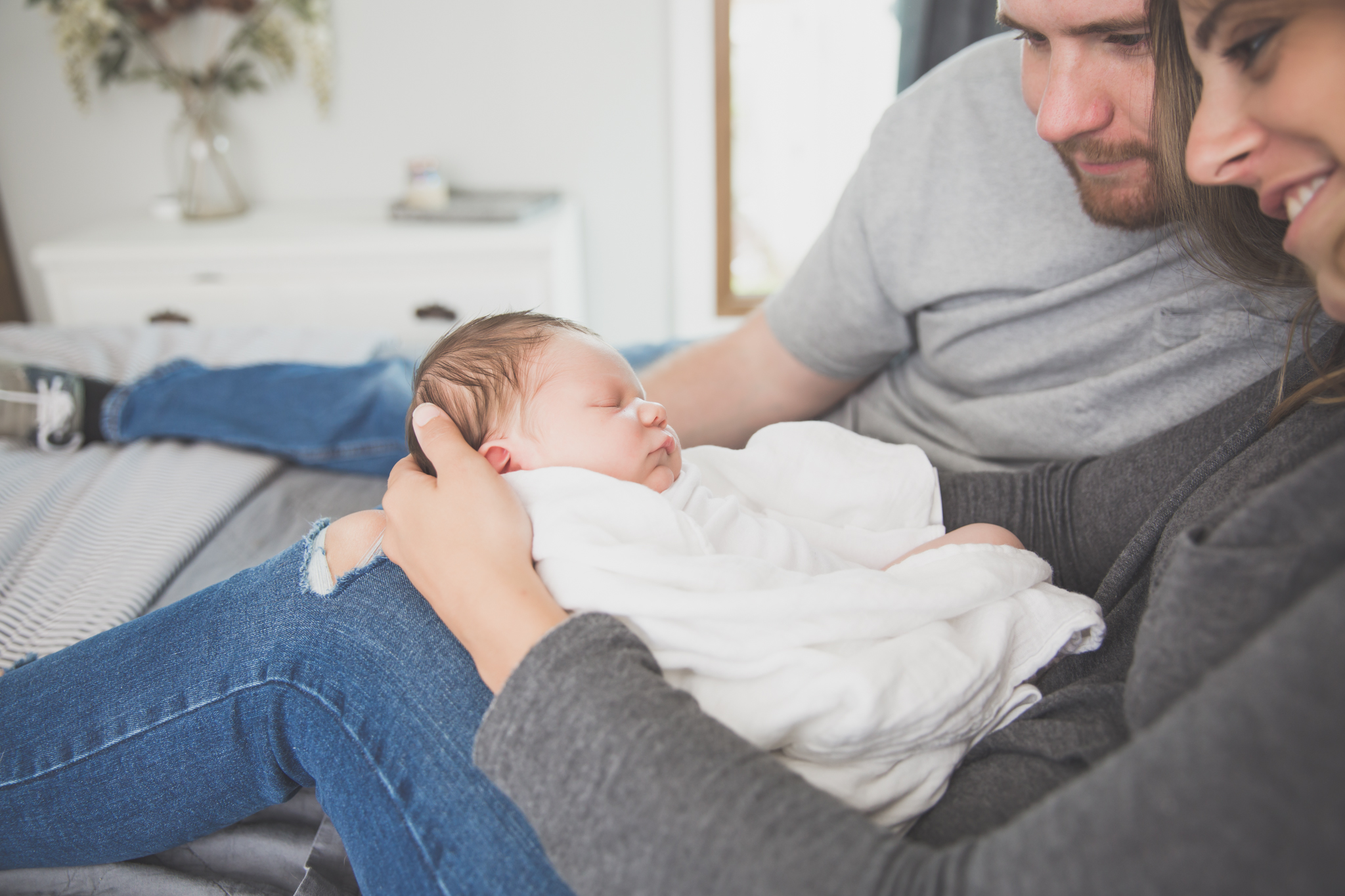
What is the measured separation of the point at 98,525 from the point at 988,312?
127cm

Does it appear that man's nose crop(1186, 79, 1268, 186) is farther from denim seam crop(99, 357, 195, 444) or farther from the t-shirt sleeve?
denim seam crop(99, 357, 195, 444)

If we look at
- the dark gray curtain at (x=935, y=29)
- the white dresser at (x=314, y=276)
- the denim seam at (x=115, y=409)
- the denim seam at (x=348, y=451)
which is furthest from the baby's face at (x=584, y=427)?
the dark gray curtain at (x=935, y=29)

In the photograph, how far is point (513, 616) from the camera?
0.62 metres

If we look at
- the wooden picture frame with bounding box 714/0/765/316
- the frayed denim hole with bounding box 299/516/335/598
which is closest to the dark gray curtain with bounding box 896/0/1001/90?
the wooden picture frame with bounding box 714/0/765/316

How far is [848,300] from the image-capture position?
1.14 meters

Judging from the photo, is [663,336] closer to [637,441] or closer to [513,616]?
[637,441]

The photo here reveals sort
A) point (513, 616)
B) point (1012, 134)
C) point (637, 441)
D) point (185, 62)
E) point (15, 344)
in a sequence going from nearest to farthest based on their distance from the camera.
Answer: point (513, 616) → point (637, 441) → point (1012, 134) → point (15, 344) → point (185, 62)

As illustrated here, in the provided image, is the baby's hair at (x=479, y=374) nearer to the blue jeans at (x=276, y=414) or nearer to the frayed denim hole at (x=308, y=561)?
the frayed denim hole at (x=308, y=561)

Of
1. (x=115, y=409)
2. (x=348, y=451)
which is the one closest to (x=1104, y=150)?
(x=348, y=451)

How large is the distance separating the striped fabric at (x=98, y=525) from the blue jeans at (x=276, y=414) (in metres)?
0.04

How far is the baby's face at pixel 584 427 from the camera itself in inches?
32.4

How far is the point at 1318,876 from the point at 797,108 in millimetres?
2929

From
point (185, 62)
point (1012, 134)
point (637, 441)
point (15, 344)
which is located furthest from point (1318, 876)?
point (185, 62)

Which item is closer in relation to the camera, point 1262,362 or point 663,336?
point 1262,362
